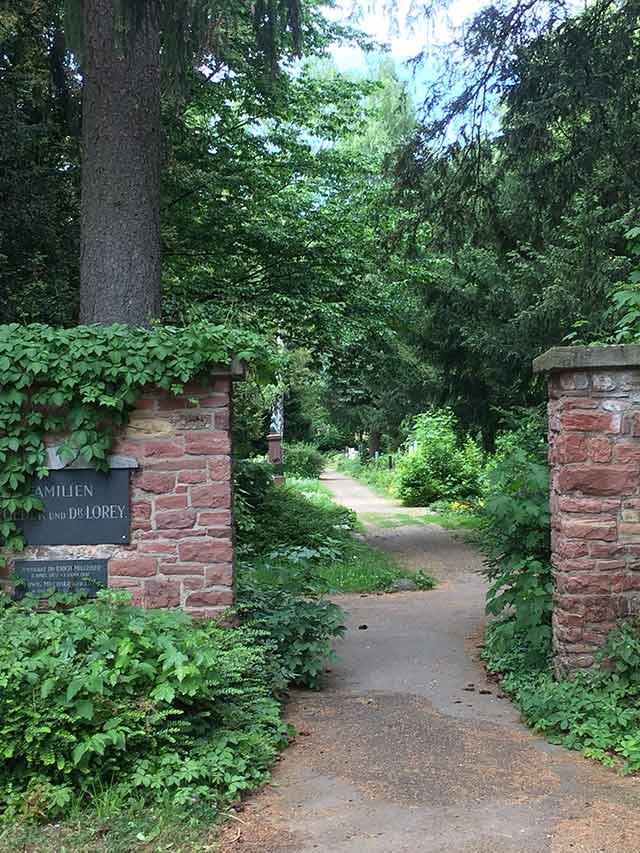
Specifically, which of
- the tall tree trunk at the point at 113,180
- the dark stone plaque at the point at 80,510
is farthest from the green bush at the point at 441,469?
the dark stone plaque at the point at 80,510

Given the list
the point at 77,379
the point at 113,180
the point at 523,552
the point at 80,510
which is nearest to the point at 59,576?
the point at 80,510

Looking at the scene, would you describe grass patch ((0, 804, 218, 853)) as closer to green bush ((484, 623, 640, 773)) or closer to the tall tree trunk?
green bush ((484, 623, 640, 773))

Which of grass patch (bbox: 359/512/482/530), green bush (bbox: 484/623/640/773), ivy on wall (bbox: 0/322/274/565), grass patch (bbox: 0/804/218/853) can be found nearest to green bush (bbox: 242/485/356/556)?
grass patch (bbox: 359/512/482/530)

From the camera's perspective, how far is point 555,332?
12320 millimetres

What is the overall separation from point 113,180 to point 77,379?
2.25 meters

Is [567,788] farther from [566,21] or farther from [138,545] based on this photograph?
[566,21]

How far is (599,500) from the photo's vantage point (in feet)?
18.6

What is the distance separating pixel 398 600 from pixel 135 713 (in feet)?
21.6

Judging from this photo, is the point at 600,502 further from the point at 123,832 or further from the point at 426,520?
the point at 426,520

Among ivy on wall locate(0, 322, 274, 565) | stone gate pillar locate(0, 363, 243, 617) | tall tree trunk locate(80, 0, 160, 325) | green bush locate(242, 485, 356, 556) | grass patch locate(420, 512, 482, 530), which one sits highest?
tall tree trunk locate(80, 0, 160, 325)

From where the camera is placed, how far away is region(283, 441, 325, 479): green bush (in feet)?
106

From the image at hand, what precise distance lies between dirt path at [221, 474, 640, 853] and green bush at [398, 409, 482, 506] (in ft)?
49.4

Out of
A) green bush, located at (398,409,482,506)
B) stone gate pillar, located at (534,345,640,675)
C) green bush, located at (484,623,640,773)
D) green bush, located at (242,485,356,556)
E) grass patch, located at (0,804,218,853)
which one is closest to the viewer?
grass patch, located at (0,804,218,853)

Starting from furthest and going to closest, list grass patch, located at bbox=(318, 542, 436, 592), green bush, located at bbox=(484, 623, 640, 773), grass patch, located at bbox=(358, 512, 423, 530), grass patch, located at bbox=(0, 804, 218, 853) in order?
grass patch, located at bbox=(358, 512, 423, 530) < grass patch, located at bbox=(318, 542, 436, 592) < green bush, located at bbox=(484, 623, 640, 773) < grass patch, located at bbox=(0, 804, 218, 853)
